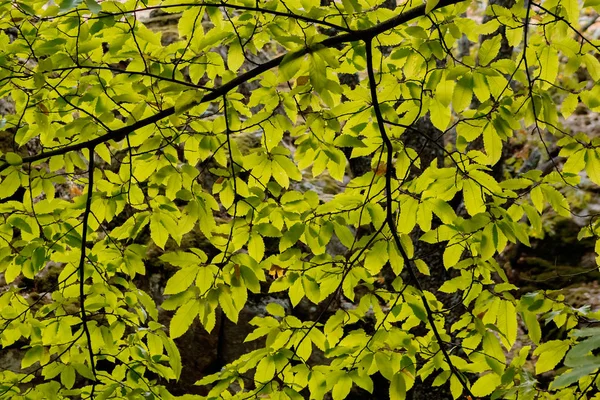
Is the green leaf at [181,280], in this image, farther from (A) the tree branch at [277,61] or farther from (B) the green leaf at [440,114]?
(B) the green leaf at [440,114]

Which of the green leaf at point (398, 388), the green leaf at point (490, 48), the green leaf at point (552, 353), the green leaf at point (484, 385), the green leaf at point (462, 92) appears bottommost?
the green leaf at point (484, 385)

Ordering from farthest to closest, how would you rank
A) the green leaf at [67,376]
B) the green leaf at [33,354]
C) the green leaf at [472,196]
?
1. the green leaf at [33,354]
2. the green leaf at [67,376]
3. the green leaf at [472,196]

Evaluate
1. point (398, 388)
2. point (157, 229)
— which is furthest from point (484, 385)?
point (157, 229)

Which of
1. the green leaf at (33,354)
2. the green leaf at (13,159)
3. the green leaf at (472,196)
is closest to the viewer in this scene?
the green leaf at (13,159)

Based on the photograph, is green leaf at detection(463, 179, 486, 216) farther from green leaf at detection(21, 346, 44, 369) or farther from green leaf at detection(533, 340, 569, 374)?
green leaf at detection(21, 346, 44, 369)

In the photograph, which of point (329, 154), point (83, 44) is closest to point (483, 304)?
point (329, 154)

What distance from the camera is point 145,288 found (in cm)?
372

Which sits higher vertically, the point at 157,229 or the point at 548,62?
the point at 548,62

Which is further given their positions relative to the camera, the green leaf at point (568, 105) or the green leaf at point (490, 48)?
the green leaf at point (568, 105)

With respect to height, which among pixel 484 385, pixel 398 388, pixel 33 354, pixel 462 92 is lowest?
pixel 484 385

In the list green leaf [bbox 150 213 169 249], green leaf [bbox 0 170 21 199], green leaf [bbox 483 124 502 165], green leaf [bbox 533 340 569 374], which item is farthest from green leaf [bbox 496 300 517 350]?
green leaf [bbox 0 170 21 199]

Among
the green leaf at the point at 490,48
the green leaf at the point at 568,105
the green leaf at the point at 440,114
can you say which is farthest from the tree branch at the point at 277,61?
the green leaf at the point at 568,105

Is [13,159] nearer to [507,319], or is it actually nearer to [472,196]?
[472,196]

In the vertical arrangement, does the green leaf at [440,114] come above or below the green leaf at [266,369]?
above
